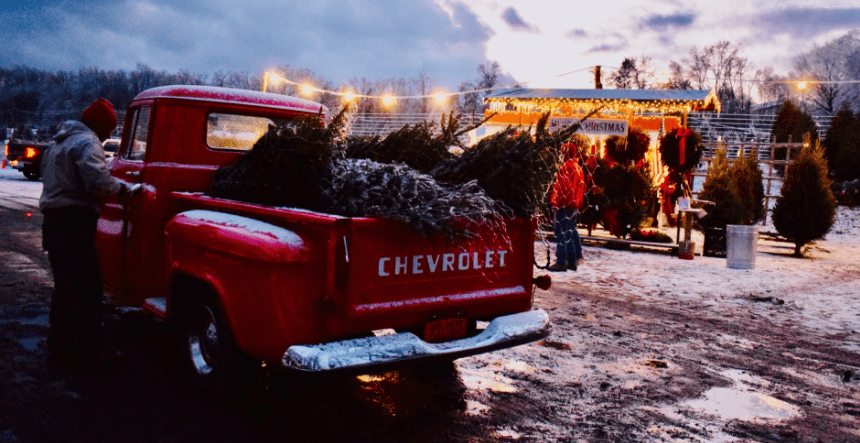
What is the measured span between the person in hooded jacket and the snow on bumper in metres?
2.21

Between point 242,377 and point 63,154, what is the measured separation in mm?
2222

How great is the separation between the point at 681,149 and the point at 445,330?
389 inches

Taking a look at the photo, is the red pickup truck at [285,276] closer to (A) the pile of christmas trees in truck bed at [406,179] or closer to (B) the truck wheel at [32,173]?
(A) the pile of christmas trees in truck bed at [406,179]

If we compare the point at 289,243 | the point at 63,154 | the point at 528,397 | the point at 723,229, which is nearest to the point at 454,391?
the point at 528,397

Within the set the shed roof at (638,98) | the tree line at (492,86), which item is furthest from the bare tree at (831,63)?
the shed roof at (638,98)

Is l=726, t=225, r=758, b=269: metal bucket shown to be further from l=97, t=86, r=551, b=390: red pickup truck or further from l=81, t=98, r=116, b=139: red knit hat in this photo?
l=81, t=98, r=116, b=139: red knit hat

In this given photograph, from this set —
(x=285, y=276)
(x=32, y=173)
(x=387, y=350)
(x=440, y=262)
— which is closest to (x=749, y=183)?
(x=440, y=262)

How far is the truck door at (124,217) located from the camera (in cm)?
503

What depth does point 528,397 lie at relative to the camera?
4.32 meters

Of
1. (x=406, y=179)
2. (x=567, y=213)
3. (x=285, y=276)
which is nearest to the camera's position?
(x=285, y=276)

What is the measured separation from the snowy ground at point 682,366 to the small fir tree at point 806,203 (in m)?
3.44

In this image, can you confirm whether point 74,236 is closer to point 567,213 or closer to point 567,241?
point 567,241

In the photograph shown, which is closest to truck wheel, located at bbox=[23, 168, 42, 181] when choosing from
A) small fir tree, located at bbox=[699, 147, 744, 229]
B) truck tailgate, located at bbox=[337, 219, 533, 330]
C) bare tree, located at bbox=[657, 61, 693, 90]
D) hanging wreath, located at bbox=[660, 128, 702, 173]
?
hanging wreath, located at bbox=[660, 128, 702, 173]

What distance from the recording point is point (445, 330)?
3.96 meters
